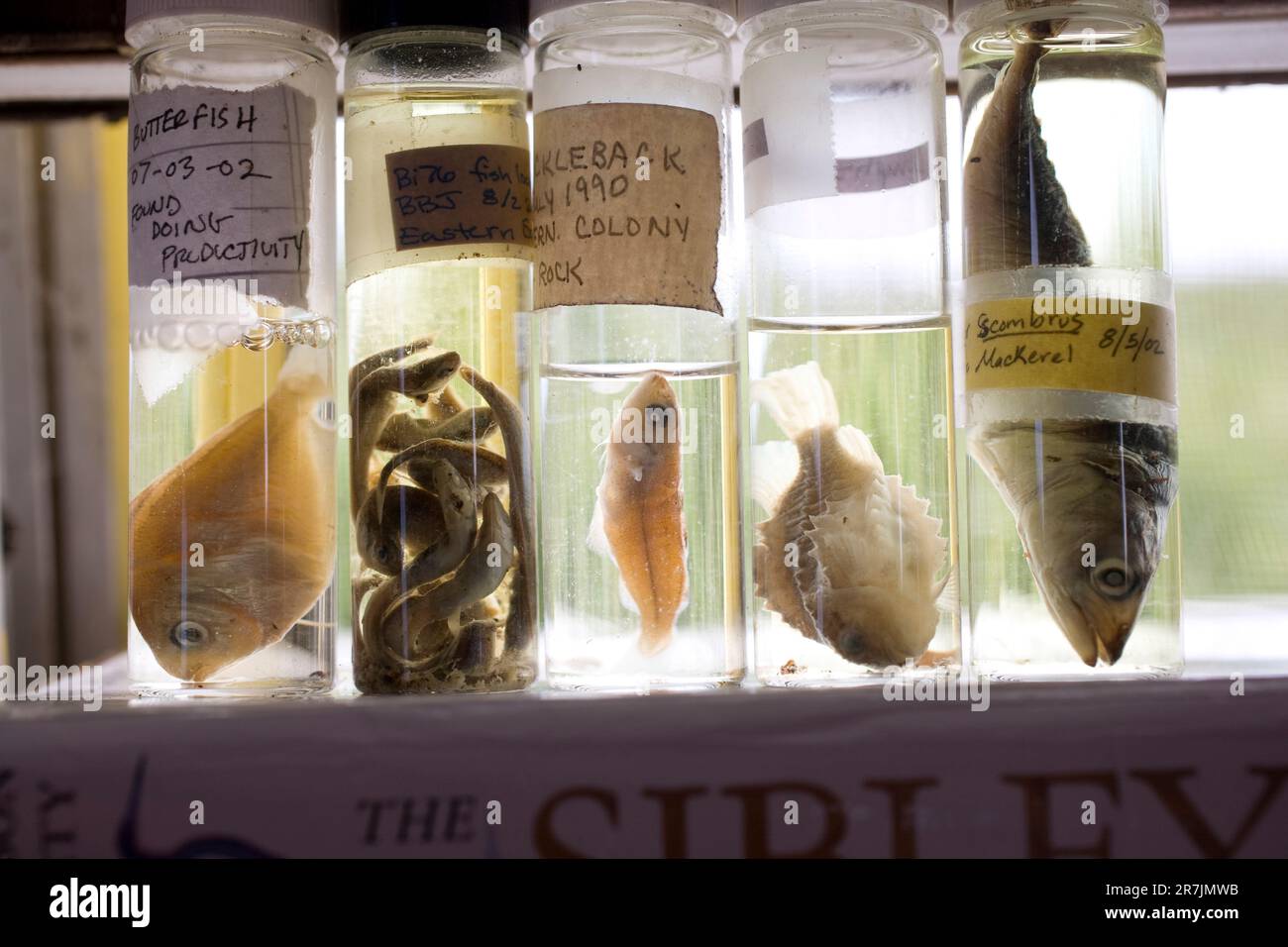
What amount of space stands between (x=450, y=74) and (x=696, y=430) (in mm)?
193

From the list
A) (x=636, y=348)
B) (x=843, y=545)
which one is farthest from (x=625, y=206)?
(x=843, y=545)

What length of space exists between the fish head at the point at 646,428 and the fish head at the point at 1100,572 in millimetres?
161

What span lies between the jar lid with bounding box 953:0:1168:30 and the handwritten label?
11.7 inches

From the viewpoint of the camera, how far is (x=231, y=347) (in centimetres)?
58

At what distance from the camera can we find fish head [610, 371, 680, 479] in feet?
1.86

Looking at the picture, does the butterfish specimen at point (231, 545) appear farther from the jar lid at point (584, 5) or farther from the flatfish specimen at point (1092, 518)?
the flatfish specimen at point (1092, 518)

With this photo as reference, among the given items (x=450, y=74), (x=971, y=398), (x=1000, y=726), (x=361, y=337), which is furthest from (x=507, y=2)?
(x=1000, y=726)

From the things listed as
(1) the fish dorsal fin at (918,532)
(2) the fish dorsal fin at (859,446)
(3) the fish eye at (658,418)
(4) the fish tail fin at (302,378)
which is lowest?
(1) the fish dorsal fin at (918,532)

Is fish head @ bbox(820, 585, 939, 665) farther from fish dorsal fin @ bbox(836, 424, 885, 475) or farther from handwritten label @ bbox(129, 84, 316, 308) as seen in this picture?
handwritten label @ bbox(129, 84, 316, 308)

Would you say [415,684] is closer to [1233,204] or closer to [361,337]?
[361,337]

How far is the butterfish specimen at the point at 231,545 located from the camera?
0.55m

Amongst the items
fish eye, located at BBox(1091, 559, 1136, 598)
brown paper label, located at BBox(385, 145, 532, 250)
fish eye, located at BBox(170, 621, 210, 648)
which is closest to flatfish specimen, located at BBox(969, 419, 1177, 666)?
fish eye, located at BBox(1091, 559, 1136, 598)

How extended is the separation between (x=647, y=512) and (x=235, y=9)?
0.28 metres

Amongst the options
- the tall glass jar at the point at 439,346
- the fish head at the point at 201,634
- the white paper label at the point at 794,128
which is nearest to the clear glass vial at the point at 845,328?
the white paper label at the point at 794,128
